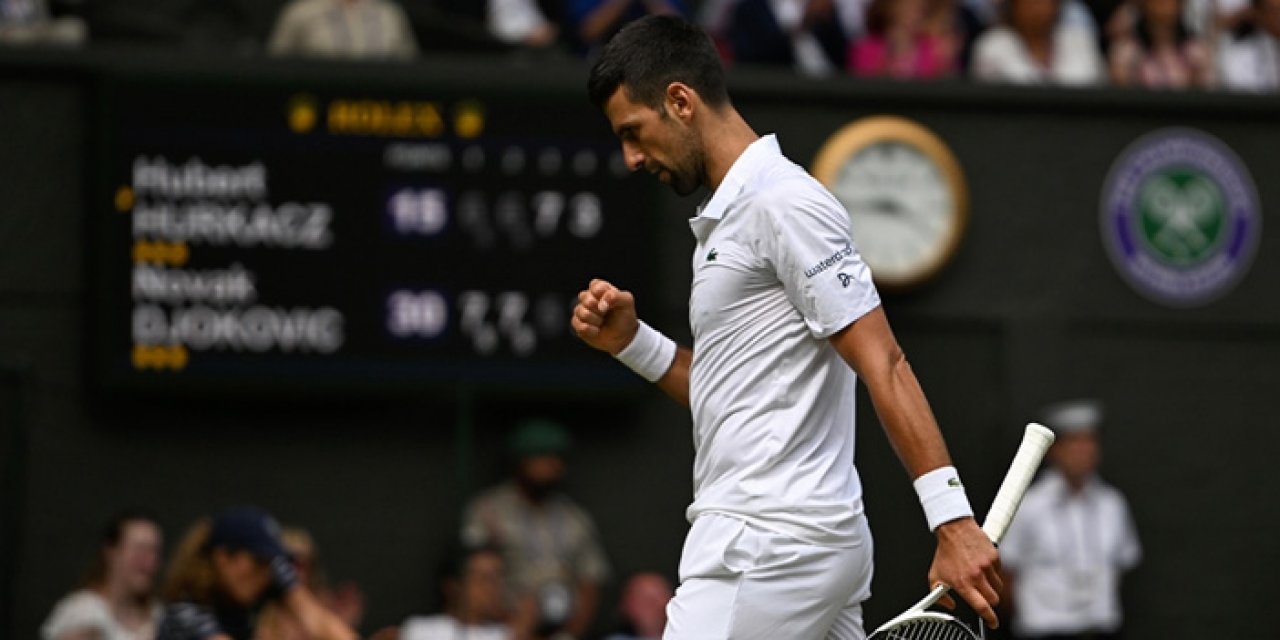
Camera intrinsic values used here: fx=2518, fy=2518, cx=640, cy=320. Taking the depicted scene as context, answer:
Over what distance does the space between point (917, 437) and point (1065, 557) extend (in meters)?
7.20

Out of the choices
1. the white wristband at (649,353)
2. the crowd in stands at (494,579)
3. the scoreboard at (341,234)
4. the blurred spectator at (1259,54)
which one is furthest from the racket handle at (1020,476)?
the blurred spectator at (1259,54)

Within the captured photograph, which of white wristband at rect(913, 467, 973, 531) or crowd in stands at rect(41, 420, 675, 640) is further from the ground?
white wristband at rect(913, 467, 973, 531)

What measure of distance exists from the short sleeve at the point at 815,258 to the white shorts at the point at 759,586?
41cm

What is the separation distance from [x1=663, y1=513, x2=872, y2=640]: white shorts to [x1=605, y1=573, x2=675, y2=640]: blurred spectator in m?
5.81

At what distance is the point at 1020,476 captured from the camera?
487 centimetres

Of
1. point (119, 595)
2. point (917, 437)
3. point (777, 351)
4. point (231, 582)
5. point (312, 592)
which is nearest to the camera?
point (917, 437)

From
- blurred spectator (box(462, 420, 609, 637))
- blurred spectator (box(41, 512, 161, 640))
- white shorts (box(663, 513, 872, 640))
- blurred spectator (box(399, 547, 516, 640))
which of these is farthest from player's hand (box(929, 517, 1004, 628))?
blurred spectator (box(462, 420, 609, 637))

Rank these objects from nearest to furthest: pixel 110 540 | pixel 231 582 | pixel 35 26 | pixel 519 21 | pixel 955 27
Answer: pixel 231 582 < pixel 110 540 < pixel 35 26 < pixel 519 21 < pixel 955 27

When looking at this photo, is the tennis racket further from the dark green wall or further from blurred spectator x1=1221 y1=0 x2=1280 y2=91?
blurred spectator x1=1221 y1=0 x2=1280 y2=91

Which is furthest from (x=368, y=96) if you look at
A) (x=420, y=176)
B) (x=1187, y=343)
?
(x=1187, y=343)

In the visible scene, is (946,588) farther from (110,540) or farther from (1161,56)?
(1161,56)

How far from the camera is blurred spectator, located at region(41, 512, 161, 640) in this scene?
32.3ft

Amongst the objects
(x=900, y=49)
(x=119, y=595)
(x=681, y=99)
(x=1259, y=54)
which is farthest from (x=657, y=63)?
(x=1259, y=54)

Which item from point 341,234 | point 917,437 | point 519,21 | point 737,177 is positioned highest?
point 519,21
